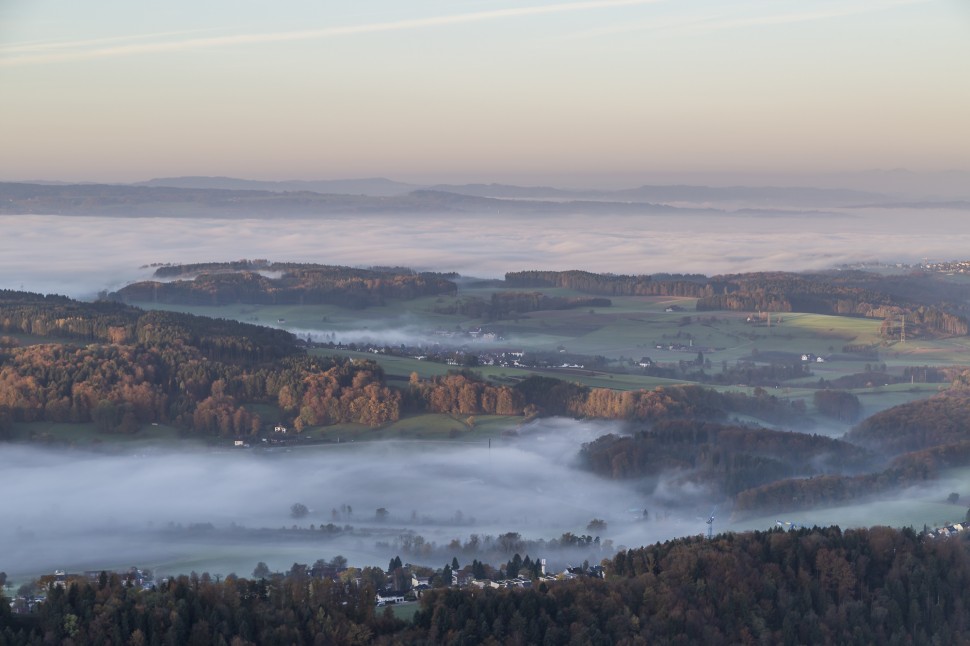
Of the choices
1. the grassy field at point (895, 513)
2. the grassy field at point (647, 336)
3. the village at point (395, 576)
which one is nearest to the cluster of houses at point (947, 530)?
the grassy field at point (895, 513)

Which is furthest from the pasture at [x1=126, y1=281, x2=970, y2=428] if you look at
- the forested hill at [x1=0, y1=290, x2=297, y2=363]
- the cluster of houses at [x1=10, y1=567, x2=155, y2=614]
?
the cluster of houses at [x1=10, y1=567, x2=155, y2=614]

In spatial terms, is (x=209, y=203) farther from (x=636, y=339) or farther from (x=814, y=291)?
(x=636, y=339)

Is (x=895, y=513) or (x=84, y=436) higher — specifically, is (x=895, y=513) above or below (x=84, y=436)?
below

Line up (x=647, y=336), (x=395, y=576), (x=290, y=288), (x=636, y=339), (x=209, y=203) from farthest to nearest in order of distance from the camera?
(x=209, y=203)
(x=290, y=288)
(x=647, y=336)
(x=636, y=339)
(x=395, y=576)

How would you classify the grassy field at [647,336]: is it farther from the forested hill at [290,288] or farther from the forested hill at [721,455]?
the forested hill at [721,455]

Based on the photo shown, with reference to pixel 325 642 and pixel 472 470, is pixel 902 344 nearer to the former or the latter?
pixel 472 470

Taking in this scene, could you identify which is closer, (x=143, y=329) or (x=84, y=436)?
(x=84, y=436)

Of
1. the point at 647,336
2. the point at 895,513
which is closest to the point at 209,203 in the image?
the point at 647,336
